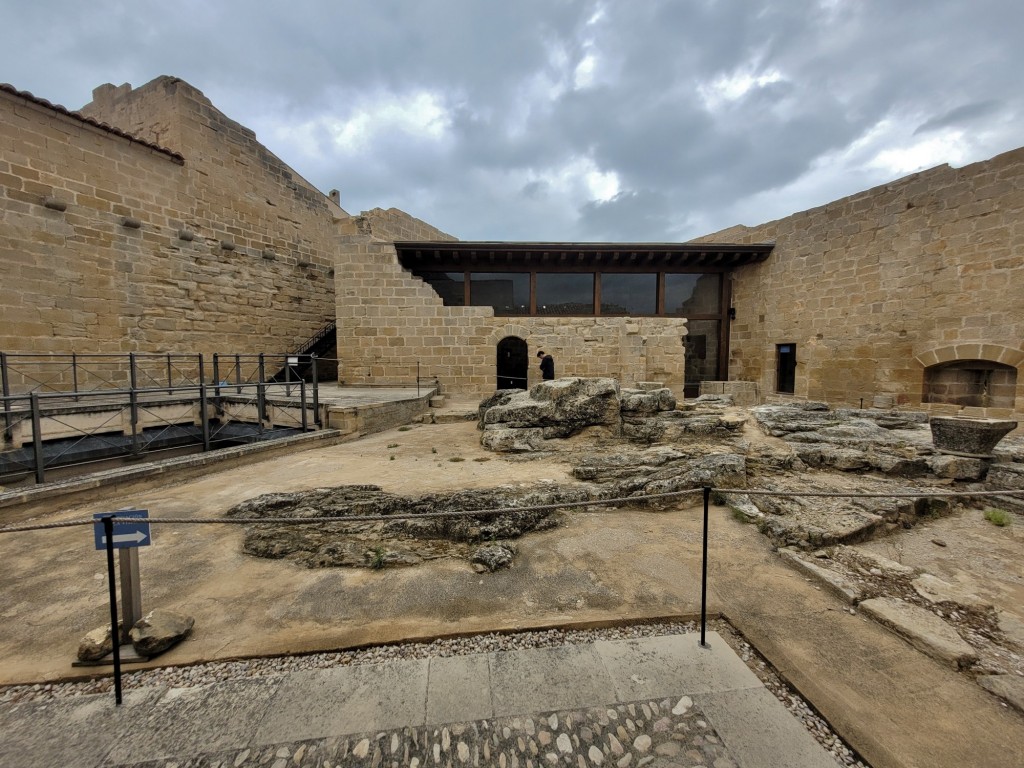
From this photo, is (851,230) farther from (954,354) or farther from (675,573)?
(675,573)

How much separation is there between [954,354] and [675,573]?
11221 millimetres

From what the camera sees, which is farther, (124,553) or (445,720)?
(124,553)

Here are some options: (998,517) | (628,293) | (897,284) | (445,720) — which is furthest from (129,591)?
(897,284)

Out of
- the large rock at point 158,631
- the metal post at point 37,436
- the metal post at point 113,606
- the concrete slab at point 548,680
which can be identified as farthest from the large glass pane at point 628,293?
the metal post at point 113,606

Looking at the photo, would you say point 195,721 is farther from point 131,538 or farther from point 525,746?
point 525,746

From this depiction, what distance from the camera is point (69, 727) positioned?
1.81 m

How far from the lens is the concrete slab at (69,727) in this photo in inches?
65.7

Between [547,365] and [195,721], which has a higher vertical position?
[547,365]

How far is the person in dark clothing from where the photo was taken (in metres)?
12.8

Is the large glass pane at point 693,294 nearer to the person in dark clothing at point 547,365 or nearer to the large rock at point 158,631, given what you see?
the person in dark clothing at point 547,365

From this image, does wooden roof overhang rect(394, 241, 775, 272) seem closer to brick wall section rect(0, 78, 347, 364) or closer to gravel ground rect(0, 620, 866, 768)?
brick wall section rect(0, 78, 347, 364)

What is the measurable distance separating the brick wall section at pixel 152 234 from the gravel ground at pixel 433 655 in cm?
1071

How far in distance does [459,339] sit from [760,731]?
11973 millimetres

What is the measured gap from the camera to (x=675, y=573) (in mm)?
3082
